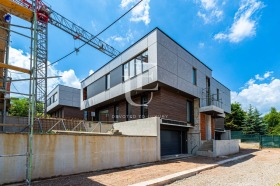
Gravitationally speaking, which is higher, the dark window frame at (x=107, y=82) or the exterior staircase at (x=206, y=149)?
the dark window frame at (x=107, y=82)

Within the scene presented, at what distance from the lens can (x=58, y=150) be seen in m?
8.12

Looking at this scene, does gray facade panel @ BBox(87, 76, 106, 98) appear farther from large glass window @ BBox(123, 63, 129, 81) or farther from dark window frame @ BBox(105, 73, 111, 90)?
large glass window @ BBox(123, 63, 129, 81)

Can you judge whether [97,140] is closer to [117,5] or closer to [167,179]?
[167,179]

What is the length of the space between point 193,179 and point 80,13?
896 cm

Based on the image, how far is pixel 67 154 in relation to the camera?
27.5ft

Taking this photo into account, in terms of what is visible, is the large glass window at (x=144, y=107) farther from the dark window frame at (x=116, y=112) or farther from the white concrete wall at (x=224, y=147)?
the white concrete wall at (x=224, y=147)

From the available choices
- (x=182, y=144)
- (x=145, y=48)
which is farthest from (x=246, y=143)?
(x=145, y=48)

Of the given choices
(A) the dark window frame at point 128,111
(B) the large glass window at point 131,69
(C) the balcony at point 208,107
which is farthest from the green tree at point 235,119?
(B) the large glass window at point 131,69

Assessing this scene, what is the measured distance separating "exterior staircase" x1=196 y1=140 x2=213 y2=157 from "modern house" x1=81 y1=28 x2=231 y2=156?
1.21 feet

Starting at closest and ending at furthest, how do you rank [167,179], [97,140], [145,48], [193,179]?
[167,179]
[193,179]
[97,140]
[145,48]

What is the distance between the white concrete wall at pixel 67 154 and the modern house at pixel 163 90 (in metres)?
4.21

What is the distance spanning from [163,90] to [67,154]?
336 inches

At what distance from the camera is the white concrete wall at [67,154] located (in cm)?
688

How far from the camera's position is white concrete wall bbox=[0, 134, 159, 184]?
6879 mm
